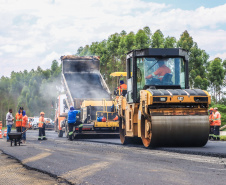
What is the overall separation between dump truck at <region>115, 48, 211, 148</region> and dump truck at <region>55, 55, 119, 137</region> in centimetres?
614

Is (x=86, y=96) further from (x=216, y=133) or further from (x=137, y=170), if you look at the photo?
(x=137, y=170)

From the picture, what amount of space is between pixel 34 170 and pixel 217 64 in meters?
35.2

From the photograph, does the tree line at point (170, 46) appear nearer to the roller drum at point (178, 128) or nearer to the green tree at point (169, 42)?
the green tree at point (169, 42)

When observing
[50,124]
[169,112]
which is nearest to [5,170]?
[169,112]

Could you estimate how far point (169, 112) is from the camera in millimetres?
13578

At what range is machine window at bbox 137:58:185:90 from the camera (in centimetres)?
1475

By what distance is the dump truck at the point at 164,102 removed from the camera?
1343 cm

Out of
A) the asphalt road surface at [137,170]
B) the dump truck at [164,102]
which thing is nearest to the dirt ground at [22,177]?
the asphalt road surface at [137,170]

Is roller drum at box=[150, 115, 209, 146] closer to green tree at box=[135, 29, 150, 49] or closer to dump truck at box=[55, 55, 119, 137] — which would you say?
dump truck at box=[55, 55, 119, 137]

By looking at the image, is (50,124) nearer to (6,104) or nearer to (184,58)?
(184,58)

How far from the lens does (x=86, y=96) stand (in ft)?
81.8

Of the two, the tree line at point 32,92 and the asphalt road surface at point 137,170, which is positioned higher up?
the tree line at point 32,92

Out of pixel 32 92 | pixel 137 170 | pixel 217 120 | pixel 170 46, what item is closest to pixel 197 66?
pixel 170 46

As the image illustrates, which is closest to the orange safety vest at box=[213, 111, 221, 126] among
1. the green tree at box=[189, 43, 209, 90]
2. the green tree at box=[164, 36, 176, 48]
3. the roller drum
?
the roller drum
